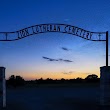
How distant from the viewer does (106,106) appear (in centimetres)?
2009

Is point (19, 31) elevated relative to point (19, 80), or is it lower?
elevated

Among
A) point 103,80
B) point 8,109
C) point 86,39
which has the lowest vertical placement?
point 8,109

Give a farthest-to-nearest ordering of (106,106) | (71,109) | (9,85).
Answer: (9,85) → (106,106) → (71,109)

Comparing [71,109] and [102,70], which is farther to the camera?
[102,70]

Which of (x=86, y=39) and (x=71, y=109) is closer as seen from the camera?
(x=71, y=109)

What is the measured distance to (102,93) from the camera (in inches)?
807

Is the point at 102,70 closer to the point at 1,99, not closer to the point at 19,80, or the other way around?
the point at 1,99

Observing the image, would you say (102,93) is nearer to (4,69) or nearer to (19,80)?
(4,69)

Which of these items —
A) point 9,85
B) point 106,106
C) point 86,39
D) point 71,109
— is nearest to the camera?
point 71,109

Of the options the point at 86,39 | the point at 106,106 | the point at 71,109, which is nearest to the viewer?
the point at 71,109

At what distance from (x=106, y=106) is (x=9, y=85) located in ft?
119

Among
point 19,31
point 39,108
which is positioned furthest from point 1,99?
point 19,31

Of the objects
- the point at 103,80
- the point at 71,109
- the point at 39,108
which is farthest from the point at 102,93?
the point at 39,108

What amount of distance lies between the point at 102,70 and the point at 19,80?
35.5 meters
